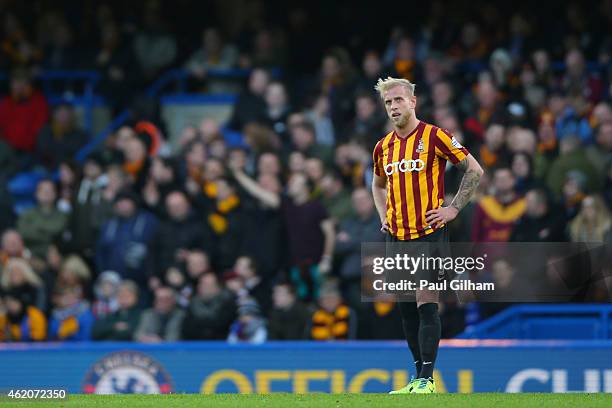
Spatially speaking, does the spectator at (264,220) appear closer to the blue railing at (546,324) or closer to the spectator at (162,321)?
the spectator at (162,321)

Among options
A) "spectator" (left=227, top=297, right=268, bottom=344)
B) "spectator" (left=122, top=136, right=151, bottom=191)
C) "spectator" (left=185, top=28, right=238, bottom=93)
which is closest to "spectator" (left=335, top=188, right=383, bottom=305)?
"spectator" (left=227, top=297, right=268, bottom=344)

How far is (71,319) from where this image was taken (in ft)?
42.1

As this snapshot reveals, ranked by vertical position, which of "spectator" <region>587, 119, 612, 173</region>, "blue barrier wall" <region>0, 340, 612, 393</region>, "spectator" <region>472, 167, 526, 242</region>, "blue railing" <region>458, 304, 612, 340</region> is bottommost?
"blue barrier wall" <region>0, 340, 612, 393</region>

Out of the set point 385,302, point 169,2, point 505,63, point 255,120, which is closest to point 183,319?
point 385,302

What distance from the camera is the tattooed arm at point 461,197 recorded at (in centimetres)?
798

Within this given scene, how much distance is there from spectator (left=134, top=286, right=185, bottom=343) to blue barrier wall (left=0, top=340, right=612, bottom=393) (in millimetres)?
952

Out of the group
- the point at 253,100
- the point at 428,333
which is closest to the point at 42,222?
the point at 253,100

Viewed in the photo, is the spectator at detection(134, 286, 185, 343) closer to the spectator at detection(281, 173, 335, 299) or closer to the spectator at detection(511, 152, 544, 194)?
the spectator at detection(281, 173, 335, 299)

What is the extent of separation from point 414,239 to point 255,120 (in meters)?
6.68

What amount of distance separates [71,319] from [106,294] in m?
0.42

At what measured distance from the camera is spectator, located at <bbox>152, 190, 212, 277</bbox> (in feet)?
42.9

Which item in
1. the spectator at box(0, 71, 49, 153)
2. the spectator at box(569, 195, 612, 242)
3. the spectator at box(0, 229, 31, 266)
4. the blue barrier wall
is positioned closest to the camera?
the blue barrier wall

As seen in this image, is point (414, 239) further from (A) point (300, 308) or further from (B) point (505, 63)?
(B) point (505, 63)

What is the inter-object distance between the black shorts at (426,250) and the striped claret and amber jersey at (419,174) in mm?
38
